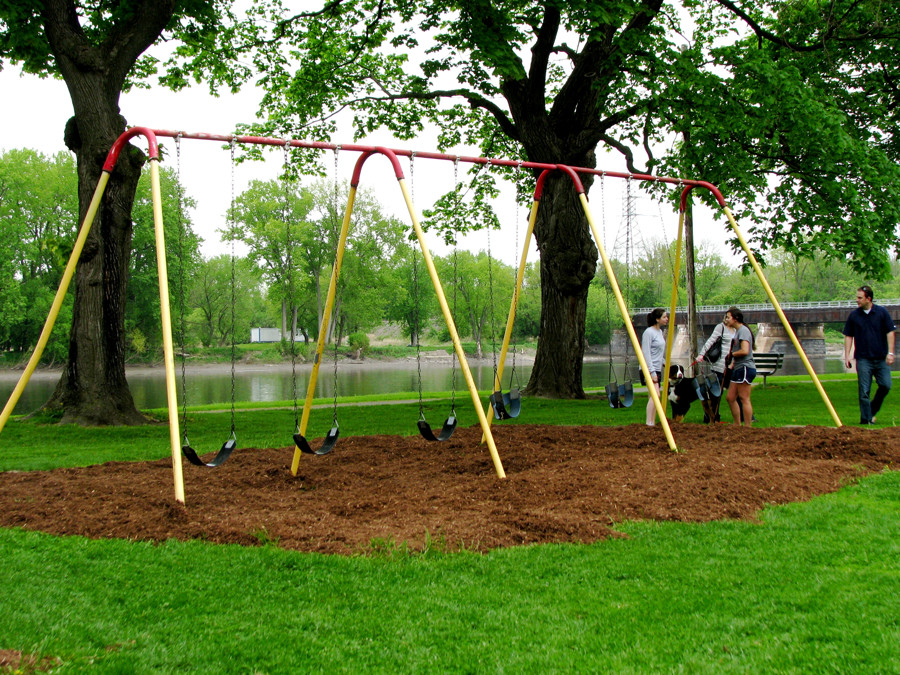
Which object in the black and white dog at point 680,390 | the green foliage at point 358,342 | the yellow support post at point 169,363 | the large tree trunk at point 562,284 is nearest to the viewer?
the yellow support post at point 169,363

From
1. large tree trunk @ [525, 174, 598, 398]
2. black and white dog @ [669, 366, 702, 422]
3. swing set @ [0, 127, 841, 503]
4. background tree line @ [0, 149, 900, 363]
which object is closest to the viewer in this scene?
swing set @ [0, 127, 841, 503]

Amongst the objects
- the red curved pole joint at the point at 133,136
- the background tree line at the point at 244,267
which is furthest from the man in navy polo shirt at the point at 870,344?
the background tree line at the point at 244,267

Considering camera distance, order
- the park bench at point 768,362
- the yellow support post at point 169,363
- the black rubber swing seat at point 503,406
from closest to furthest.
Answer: the yellow support post at point 169,363 → the black rubber swing seat at point 503,406 → the park bench at point 768,362

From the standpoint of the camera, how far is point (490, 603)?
427cm

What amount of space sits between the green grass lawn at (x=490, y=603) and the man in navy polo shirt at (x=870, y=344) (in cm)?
542

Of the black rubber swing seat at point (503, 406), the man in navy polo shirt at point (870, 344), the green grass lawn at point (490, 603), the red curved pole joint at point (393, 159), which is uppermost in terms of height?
the red curved pole joint at point (393, 159)

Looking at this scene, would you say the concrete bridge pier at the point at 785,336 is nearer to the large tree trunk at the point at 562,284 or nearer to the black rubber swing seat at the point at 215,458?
the large tree trunk at the point at 562,284

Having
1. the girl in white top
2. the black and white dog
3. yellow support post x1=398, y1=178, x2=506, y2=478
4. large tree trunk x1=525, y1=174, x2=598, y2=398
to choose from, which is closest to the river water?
large tree trunk x1=525, y1=174, x2=598, y2=398

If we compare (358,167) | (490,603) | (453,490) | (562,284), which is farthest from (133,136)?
(562,284)

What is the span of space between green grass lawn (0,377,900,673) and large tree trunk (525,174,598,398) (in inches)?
471

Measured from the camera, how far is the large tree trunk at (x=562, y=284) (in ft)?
58.1

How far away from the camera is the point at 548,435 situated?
35.1 ft

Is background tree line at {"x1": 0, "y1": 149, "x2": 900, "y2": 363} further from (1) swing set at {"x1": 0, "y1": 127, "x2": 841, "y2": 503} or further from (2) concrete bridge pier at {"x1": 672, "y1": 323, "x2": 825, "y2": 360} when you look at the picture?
(1) swing set at {"x1": 0, "y1": 127, "x2": 841, "y2": 503}

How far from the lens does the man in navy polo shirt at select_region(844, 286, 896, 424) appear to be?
426 inches
